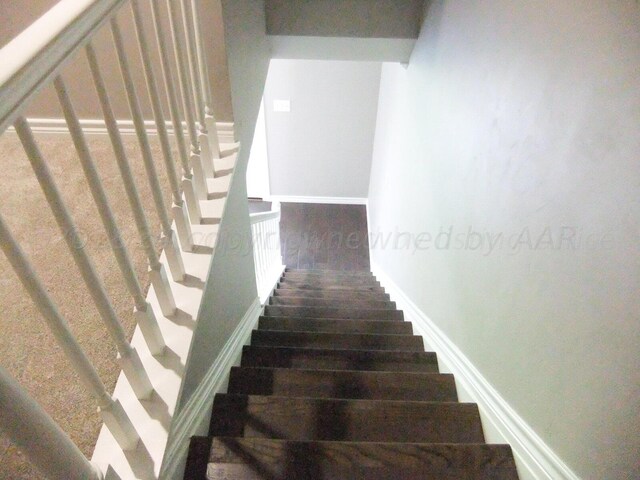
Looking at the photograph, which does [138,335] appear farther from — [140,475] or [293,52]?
[293,52]

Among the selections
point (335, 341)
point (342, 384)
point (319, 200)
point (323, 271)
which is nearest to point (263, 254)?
point (335, 341)

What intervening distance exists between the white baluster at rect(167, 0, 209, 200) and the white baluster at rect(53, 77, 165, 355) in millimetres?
448

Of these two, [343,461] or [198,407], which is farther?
[198,407]

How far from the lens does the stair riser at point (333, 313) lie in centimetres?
245

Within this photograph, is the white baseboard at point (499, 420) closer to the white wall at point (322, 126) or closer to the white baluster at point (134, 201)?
the white baluster at point (134, 201)

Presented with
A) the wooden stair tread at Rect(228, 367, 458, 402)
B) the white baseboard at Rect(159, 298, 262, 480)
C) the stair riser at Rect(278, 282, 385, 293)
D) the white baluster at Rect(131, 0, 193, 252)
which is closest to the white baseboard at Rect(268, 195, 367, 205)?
the stair riser at Rect(278, 282, 385, 293)

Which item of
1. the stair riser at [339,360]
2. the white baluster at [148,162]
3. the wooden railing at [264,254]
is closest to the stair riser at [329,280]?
the wooden railing at [264,254]

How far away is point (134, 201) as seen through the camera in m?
0.80

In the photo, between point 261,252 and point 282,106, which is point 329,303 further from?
point 282,106

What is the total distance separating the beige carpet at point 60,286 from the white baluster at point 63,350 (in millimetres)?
134

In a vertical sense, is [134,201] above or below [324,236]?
below

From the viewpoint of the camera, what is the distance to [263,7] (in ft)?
7.47

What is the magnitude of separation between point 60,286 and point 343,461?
0.93m

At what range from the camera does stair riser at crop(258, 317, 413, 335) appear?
2.15 meters
